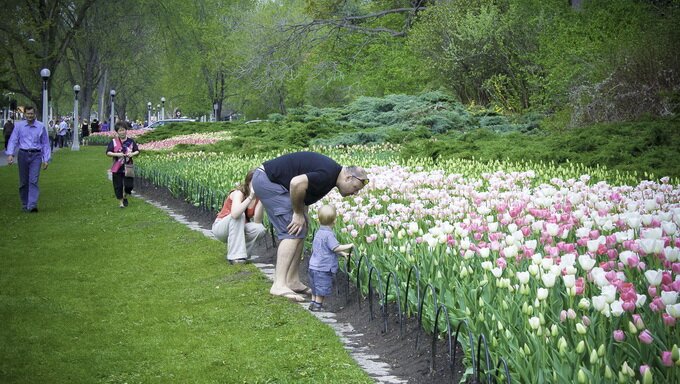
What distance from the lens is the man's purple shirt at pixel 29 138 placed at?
1515 centimetres

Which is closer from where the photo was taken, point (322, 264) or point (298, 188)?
point (298, 188)

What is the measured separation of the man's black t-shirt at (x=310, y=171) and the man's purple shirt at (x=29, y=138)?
8.15m

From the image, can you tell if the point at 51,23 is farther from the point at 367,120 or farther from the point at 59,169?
the point at 367,120

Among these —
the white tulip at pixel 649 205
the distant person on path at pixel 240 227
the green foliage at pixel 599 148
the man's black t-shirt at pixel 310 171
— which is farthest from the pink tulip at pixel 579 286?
the green foliage at pixel 599 148

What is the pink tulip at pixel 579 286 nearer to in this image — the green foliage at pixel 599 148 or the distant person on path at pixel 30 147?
the green foliage at pixel 599 148

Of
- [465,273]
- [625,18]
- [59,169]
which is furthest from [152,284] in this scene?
[59,169]

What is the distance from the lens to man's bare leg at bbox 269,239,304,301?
831 centimetres

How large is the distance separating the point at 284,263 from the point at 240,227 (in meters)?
2.10

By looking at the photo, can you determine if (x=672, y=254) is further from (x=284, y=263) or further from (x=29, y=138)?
(x=29, y=138)

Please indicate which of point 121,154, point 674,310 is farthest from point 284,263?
point 121,154

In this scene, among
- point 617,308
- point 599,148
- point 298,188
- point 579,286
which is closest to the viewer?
point 617,308

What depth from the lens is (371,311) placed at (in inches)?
285

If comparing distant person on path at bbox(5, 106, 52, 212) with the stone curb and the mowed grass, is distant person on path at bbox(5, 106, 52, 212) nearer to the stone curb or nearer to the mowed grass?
the mowed grass

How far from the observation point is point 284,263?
832cm
